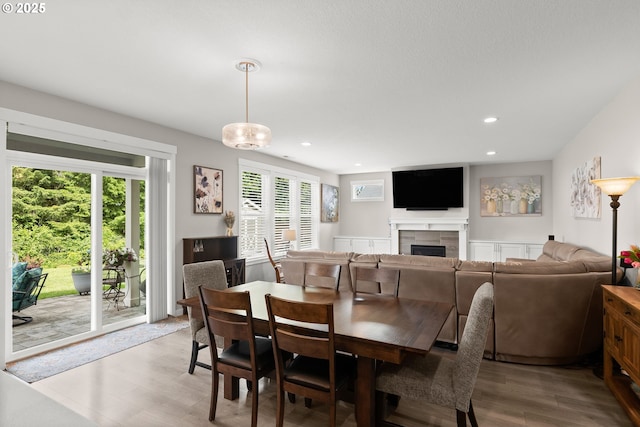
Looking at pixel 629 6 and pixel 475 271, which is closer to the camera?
pixel 629 6

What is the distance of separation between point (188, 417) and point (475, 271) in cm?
276

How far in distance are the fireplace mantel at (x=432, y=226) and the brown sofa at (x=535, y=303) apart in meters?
4.38

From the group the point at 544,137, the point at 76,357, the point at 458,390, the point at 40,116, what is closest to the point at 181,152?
the point at 40,116

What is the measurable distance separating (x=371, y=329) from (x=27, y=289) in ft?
11.7

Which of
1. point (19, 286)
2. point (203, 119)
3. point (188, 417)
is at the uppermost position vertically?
point (203, 119)

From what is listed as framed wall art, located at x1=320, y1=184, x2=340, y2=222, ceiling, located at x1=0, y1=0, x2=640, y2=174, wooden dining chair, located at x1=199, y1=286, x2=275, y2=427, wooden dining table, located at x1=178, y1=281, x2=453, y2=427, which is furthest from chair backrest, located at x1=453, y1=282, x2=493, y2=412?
framed wall art, located at x1=320, y1=184, x2=340, y2=222

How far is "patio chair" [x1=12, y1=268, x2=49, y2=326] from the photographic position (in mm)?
3281

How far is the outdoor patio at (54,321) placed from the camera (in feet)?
11.3

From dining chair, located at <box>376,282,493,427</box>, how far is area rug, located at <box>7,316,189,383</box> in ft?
9.53

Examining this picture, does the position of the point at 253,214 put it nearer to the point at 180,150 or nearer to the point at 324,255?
the point at 180,150

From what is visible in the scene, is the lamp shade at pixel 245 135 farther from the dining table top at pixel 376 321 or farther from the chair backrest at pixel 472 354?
the chair backrest at pixel 472 354

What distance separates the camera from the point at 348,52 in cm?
251

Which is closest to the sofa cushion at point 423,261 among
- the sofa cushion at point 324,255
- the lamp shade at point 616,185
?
the sofa cushion at point 324,255

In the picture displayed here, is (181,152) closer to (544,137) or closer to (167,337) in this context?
(167,337)
